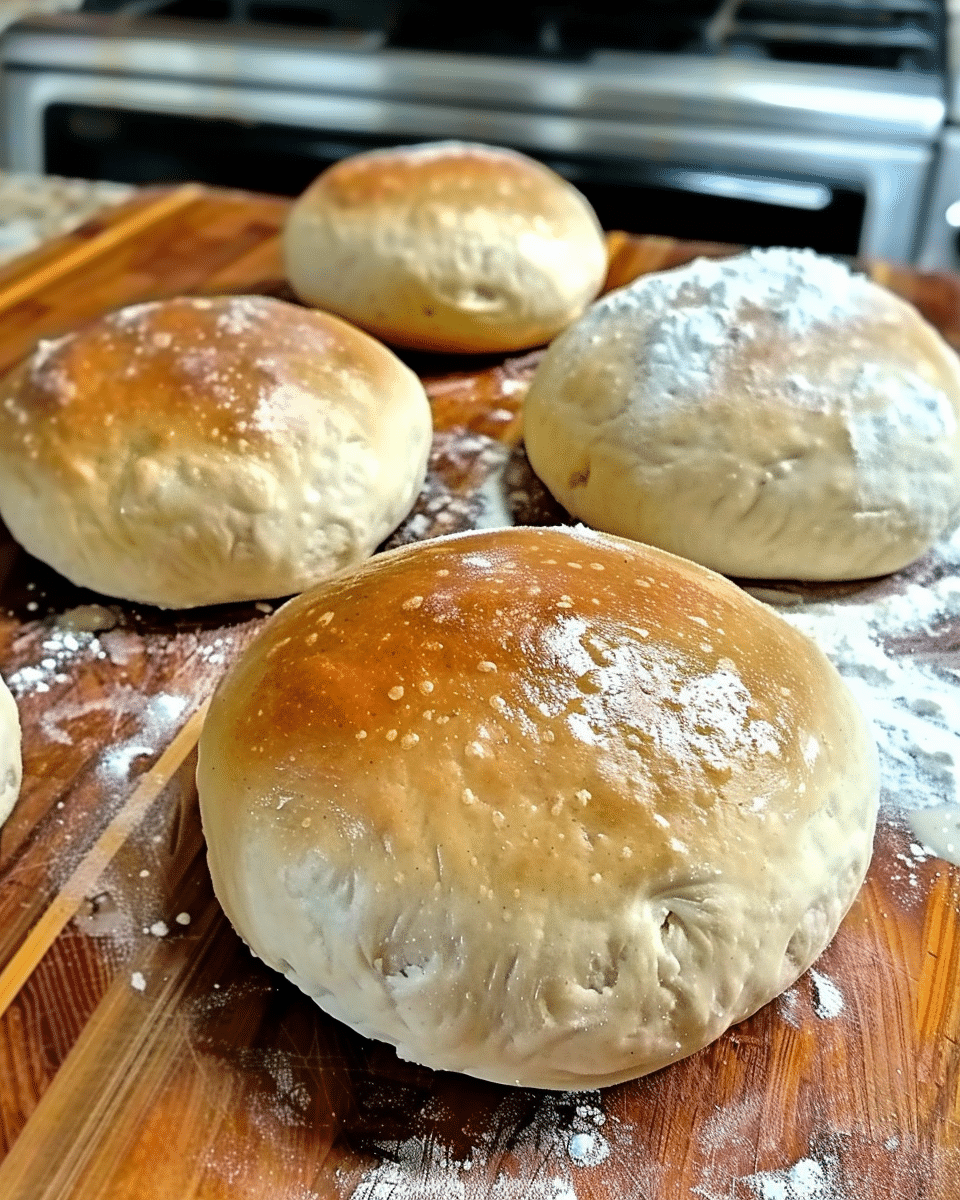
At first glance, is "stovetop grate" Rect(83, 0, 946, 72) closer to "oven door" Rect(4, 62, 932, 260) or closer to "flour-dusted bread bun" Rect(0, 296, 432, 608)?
"oven door" Rect(4, 62, 932, 260)

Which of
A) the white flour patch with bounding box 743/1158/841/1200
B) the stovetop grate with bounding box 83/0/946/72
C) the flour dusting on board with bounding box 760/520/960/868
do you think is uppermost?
the stovetop grate with bounding box 83/0/946/72

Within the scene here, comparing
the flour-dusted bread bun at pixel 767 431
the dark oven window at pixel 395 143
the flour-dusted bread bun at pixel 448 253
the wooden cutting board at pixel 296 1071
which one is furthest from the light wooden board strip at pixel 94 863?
the dark oven window at pixel 395 143

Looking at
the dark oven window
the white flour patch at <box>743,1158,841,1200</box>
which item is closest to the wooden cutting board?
the white flour patch at <box>743,1158,841,1200</box>

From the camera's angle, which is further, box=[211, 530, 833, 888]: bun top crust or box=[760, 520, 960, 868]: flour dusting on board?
box=[760, 520, 960, 868]: flour dusting on board

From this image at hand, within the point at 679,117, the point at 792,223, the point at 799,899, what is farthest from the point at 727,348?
the point at 679,117

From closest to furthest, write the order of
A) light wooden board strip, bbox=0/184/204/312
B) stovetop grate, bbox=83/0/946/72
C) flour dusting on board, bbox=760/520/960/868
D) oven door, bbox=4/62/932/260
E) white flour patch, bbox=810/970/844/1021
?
white flour patch, bbox=810/970/844/1021, flour dusting on board, bbox=760/520/960/868, light wooden board strip, bbox=0/184/204/312, oven door, bbox=4/62/932/260, stovetop grate, bbox=83/0/946/72
